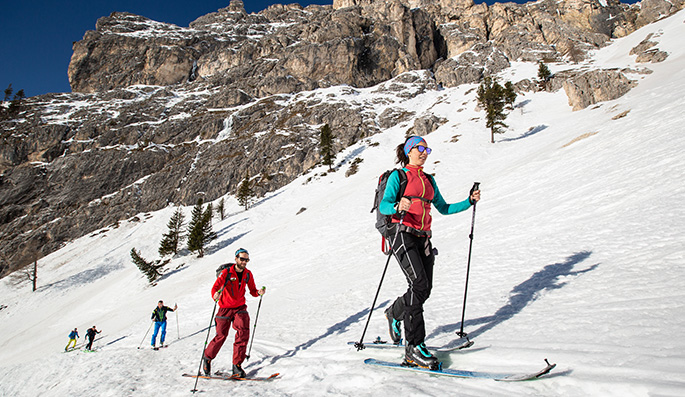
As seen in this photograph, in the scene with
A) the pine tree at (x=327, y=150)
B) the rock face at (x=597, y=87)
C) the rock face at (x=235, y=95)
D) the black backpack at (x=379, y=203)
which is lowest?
the black backpack at (x=379, y=203)

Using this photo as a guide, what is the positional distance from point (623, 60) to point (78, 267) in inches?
4575

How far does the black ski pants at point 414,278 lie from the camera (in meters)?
3.74

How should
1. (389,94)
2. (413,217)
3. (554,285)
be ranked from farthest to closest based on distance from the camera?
(389,94) → (554,285) → (413,217)

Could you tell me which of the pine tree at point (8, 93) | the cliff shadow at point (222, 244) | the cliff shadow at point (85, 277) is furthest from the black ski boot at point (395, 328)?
the pine tree at point (8, 93)

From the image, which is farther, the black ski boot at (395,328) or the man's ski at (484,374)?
the black ski boot at (395,328)

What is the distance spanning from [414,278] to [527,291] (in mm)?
3380

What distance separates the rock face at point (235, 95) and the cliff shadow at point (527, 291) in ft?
163

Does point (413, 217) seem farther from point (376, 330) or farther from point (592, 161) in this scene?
point (592, 161)

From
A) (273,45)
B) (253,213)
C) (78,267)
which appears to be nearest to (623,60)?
(253,213)

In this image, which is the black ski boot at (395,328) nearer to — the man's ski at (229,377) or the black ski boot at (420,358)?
the black ski boot at (420,358)

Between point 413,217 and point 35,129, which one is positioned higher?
point 35,129

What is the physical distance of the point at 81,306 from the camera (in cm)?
3369

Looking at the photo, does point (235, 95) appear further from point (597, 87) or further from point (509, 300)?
point (509, 300)

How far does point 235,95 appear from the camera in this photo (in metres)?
119
